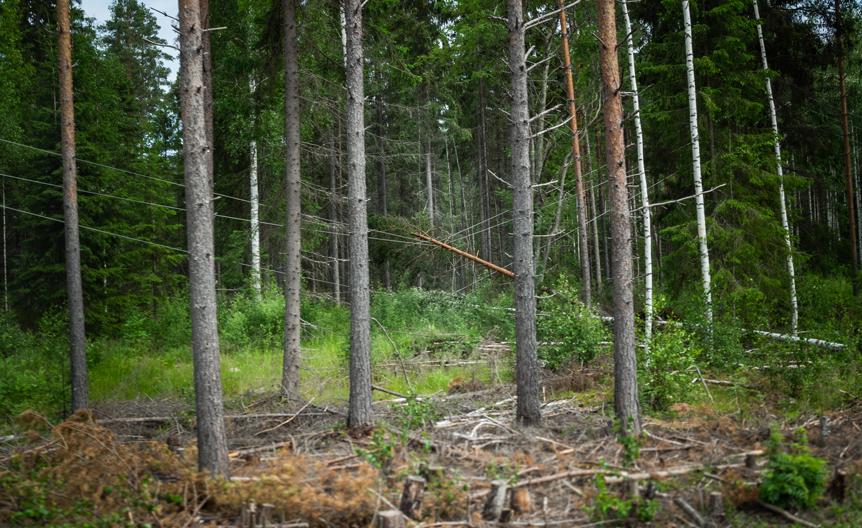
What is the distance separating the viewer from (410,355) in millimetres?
16875

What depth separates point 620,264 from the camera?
9.04 metres

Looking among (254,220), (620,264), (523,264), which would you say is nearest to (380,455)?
(523,264)

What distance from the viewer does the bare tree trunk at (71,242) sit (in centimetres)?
1237

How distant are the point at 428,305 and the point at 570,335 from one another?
24.4ft

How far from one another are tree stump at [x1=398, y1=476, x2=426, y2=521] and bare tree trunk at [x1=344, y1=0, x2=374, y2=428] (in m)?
3.27

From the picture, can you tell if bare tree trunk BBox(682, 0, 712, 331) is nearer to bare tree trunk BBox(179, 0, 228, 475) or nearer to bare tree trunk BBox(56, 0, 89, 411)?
bare tree trunk BBox(179, 0, 228, 475)

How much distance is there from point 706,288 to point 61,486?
13.5 metres

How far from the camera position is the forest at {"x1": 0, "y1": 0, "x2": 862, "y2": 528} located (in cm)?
737

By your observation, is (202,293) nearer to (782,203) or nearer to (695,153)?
(695,153)


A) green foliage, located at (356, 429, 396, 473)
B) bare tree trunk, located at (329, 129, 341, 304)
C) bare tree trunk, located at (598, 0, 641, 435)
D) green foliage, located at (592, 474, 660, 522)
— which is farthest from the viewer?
bare tree trunk, located at (329, 129, 341, 304)

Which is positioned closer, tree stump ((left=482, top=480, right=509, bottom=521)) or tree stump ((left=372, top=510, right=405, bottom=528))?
tree stump ((left=372, top=510, right=405, bottom=528))

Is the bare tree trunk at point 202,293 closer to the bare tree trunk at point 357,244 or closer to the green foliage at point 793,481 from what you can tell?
the bare tree trunk at point 357,244

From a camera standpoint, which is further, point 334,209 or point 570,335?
point 334,209

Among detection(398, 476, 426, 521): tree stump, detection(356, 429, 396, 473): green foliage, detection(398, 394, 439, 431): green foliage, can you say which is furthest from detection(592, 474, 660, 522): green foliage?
detection(398, 394, 439, 431): green foliage
